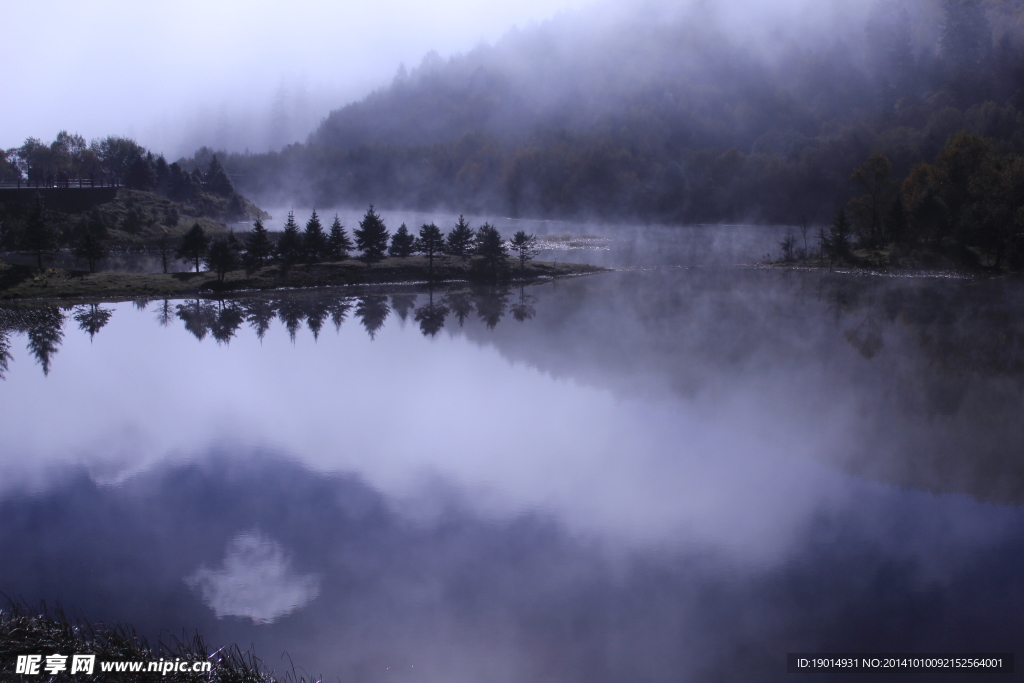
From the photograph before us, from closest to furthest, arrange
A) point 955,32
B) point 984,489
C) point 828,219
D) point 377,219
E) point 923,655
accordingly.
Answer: point 923,655
point 984,489
point 377,219
point 828,219
point 955,32

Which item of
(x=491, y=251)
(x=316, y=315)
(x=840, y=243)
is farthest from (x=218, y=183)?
(x=840, y=243)

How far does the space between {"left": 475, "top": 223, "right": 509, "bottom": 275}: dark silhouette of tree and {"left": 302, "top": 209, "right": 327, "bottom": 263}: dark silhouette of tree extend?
10.8m

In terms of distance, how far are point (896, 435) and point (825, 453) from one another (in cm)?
222

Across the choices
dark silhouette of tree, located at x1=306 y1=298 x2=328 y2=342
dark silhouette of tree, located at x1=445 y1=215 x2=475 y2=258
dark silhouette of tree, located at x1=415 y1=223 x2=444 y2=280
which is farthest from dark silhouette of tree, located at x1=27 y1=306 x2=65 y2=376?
dark silhouette of tree, located at x1=445 y1=215 x2=475 y2=258

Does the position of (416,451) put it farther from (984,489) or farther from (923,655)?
(984,489)

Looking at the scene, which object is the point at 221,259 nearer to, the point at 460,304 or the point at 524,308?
the point at 460,304

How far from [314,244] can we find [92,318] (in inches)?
680

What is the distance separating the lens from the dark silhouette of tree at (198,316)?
27375 mm

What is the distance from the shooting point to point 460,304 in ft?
117

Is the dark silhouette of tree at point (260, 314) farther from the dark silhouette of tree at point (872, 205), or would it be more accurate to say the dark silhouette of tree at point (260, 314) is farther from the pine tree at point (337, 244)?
the dark silhouette of tree at point (872, 205)

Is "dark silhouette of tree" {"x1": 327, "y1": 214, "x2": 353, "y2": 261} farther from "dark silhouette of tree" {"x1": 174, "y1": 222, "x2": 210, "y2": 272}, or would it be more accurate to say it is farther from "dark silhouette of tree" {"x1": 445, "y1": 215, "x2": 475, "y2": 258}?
"dark silhouette of tree" {"x1": 174, "y1": 222, "x2": 210, "y2": 272}

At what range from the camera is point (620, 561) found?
9055 millimetres

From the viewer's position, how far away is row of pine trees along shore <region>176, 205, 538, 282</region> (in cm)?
4197

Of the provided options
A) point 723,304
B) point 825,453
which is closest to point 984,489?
point 825,453
